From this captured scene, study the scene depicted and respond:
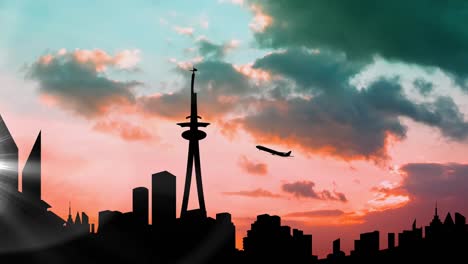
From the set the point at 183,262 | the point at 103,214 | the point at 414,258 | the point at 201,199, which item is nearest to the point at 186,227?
the point at 183,262

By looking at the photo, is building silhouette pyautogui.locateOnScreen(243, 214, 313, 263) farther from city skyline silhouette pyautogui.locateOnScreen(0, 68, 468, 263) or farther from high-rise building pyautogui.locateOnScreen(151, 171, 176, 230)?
high-rise building pyautogui.locateOnScreen(151, 171, 176, 230)

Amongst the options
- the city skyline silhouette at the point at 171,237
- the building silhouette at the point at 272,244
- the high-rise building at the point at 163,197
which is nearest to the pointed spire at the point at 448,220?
the city skyline silhouette at the point at 171,237

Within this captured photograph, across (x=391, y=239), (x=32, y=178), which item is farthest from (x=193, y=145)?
(x=391, y=239)

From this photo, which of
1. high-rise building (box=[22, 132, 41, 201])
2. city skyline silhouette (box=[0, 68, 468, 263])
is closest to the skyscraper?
high-rise building (box=[22, 132, 41, 201])

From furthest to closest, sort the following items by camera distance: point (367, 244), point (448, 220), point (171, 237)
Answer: point (448, 220) → point (367, 244) → point (171, 237)

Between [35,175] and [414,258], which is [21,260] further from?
[414,258]

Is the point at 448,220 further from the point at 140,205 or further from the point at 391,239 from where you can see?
the point at 140,205
